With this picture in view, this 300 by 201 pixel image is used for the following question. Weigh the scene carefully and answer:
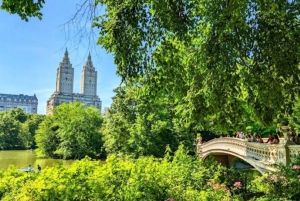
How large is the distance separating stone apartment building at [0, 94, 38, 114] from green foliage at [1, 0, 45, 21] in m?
174

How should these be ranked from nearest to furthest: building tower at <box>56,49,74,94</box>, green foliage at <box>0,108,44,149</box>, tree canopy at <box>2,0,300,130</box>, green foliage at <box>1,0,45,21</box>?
green foliage at <box>1,0,45,21</box>
tree canopy at <box>2,0,300,130</box>
green foliage at <box>0,108,44,149</box>
building tower at <box>56,49,74,94</box>

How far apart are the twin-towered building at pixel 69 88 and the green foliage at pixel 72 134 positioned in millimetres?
84048

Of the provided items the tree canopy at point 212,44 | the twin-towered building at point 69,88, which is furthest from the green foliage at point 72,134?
the twin-towered building at point 69,88

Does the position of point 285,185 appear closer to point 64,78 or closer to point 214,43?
point 214,43

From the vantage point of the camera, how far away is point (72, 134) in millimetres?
46125

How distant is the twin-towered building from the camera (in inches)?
5408

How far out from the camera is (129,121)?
1278 inches

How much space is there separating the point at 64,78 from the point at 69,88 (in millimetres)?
5183

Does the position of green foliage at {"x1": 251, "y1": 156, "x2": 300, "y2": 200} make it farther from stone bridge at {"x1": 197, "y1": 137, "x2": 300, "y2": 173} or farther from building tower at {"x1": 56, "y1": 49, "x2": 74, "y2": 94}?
building tower at {"x1": 56, "y1": 49, "x2": 74, "y2": 94}

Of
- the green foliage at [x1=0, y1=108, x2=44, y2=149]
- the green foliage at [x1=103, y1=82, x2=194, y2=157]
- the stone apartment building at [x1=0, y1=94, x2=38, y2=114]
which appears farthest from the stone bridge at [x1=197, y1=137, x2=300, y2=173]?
the stone apartment building at [x1=0, y1=94, x2=38, y2=114]

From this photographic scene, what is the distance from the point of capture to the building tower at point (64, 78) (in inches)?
5753

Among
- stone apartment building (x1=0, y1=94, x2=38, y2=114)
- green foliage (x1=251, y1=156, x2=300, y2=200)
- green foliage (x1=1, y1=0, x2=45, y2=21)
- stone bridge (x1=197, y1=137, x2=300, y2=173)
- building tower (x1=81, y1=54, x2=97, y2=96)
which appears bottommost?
green foliage (x1=251, y1=156, x2=300, y2=200)

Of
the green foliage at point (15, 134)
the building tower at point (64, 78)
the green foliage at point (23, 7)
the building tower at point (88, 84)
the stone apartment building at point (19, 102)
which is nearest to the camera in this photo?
the green foliage at point (23, 7)

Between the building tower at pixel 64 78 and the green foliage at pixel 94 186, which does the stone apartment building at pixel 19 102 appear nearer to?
the building tower at pixel 64 78
